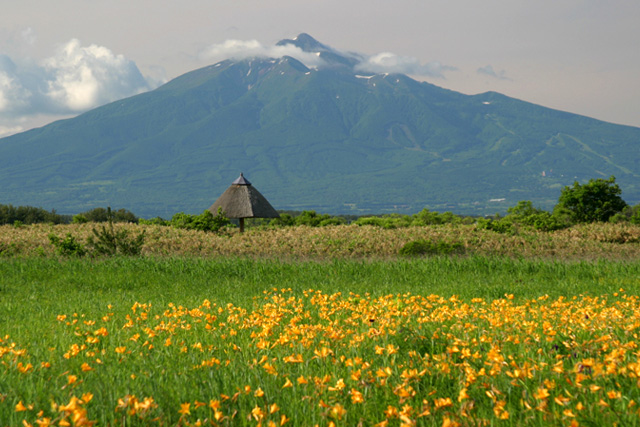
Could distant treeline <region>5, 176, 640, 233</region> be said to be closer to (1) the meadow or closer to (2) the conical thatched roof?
(2) the conical thatched roof

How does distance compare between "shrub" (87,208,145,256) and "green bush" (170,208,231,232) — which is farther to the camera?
"green bush" (170,208,231,232)

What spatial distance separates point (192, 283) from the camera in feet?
35.1

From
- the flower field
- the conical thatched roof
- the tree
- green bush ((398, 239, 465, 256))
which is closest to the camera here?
the flower field

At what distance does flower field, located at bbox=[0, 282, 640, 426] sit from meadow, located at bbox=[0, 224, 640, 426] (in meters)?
0.02

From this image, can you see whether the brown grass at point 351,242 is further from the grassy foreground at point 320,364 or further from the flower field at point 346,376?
the flower field at point 346,376

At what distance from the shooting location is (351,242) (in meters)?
16.0

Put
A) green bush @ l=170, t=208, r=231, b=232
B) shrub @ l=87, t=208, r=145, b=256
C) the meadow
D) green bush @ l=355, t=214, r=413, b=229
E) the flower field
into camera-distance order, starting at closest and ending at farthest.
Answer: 1. the flower field
2. the meadow
3. shrub @ l=87, t=208, r=145, b=256
4. green bush @ l=170, t=208, r=231, b=232
5. green bush @ l=355, t=214, r=413, b=229

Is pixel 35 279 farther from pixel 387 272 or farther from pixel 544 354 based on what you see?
pixel 544 354

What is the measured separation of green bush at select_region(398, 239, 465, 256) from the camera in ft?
48.9

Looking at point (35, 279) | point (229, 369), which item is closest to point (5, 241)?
point (35, 279)

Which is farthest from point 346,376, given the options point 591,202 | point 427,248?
point 591,202

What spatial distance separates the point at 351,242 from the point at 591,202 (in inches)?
500

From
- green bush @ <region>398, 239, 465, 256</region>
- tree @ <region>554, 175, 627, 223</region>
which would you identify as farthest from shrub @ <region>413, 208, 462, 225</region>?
green bush @ <region>398, 239, 465, 256</region>

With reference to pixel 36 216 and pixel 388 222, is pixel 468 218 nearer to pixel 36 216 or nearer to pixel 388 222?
pixel 388 222
